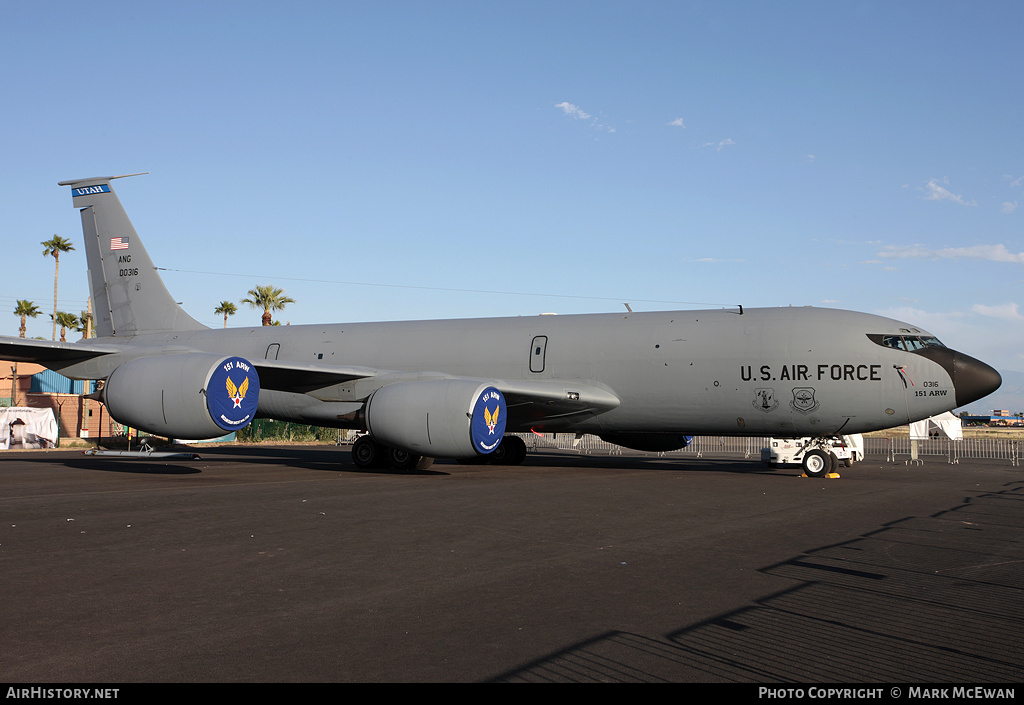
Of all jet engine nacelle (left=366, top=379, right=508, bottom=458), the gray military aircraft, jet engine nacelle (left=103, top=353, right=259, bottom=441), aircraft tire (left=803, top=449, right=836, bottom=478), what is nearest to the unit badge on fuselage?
the gray military aircraft

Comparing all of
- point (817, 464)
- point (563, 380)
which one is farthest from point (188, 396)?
point (817, 464)

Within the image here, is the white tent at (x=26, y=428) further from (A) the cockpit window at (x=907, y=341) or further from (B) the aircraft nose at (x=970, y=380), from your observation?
(B) the aircraft nose at (x=970, y=380)

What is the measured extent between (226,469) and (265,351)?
4658 mm

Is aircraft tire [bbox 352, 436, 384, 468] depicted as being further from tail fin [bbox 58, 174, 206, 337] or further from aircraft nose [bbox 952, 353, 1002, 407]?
aircraft nose [bbox 952, 353, 1002, 407]

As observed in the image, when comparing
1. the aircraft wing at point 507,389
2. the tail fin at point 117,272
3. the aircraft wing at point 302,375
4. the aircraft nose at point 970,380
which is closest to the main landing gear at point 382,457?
the aircraft wing at point 507,389

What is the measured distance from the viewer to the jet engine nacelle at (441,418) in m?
17.0

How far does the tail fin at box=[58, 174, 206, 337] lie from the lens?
974 inches

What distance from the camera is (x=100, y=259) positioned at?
82.7 feet

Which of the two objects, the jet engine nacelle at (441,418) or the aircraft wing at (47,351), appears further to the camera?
the aircraft wing at (47,351)

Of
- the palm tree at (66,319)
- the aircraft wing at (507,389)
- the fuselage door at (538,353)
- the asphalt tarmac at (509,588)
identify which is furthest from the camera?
the palm tree at (66,319)

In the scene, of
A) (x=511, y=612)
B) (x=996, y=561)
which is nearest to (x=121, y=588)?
(x=511, y=612)

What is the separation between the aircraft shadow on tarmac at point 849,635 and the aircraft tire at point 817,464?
1108 centimetres

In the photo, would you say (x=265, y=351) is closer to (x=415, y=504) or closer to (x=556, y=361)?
(x=556, y=361)

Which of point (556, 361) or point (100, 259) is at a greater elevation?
point (100, 259)
